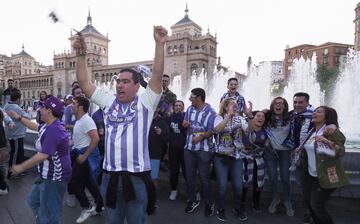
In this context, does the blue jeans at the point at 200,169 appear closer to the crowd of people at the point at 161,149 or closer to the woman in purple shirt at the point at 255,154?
the crowd of people at the point at 161,149

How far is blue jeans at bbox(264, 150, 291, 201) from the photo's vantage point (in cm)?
456

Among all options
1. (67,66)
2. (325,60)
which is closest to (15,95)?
(325,60)

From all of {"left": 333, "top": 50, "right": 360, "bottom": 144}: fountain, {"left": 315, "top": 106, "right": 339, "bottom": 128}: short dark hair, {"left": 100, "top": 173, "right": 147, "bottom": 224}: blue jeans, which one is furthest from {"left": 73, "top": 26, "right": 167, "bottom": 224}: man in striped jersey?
{"left": 333, "top": 50, "right": 360, "bottom": 144}: fountain

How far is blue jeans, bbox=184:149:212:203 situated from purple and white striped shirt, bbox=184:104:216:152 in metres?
0.09

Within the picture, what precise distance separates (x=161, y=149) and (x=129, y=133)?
7.89ft

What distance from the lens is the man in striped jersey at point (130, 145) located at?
8.09ft

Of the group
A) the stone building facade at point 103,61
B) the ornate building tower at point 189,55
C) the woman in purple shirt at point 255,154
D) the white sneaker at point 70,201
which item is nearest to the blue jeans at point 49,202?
the white sneaker at point 70,201

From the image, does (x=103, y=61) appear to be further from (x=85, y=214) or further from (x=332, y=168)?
(x=332, y=168)

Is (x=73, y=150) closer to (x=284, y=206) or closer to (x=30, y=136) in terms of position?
(x=284, y=206)

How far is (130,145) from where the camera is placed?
8.06 ft

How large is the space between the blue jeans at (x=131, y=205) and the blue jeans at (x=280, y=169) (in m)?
2.65

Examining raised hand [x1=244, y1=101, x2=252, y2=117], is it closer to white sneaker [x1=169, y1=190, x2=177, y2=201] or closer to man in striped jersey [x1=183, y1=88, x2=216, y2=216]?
man in striped jersey [x1=183, y1=88, x2=216, y2=216]

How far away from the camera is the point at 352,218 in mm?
4320

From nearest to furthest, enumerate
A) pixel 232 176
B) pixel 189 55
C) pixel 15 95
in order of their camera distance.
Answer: pixel 232 176
pixel 15 95
pixel 189 55
